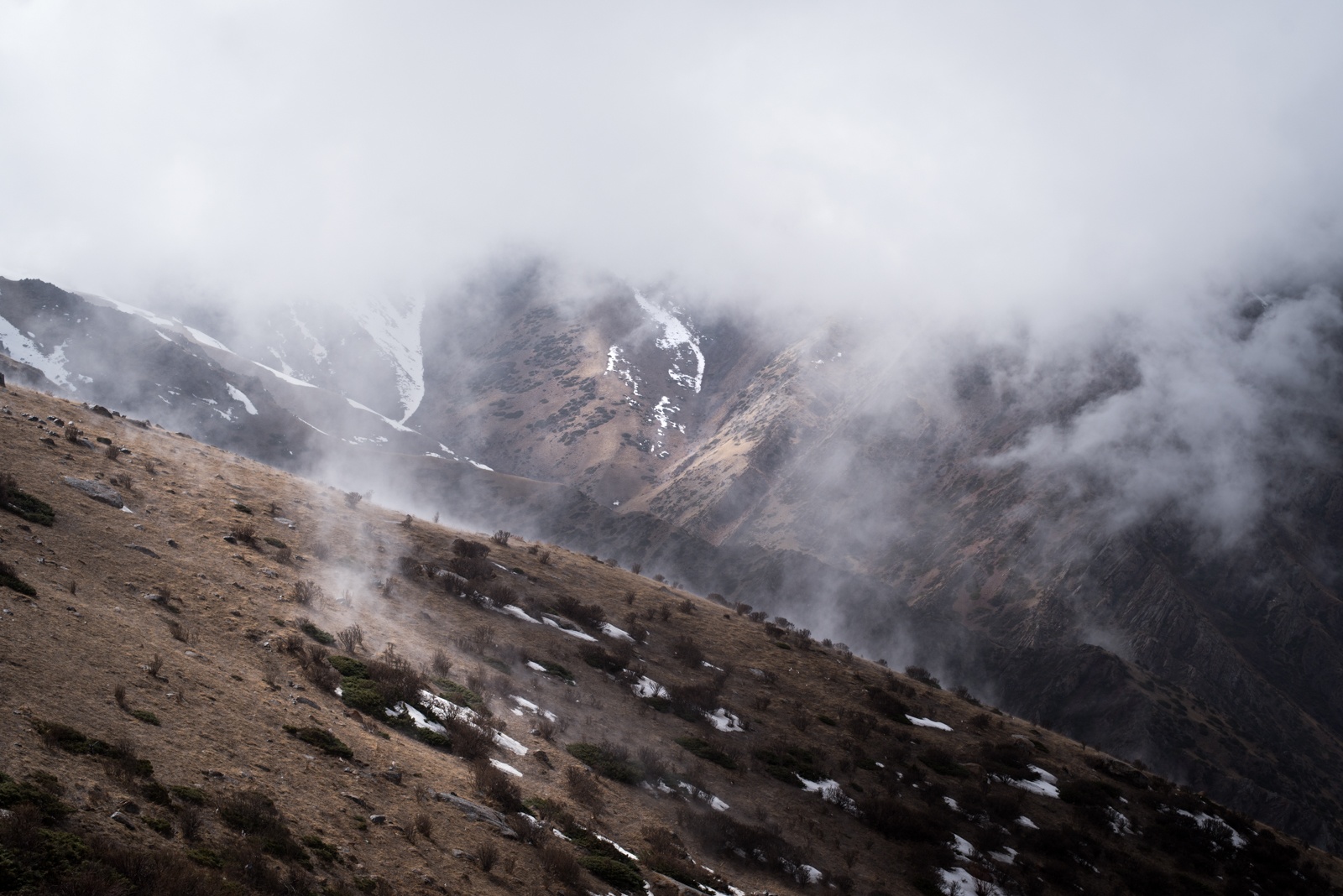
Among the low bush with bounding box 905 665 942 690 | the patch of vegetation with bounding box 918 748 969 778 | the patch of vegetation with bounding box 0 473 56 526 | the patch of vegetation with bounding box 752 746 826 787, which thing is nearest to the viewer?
the patch of vegetation with bounding box 0 473 56 526

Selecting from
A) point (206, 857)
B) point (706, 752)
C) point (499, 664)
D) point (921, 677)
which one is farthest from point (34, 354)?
point (206, 857)

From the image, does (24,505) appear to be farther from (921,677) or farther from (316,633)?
(921,677)

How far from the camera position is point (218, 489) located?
28.1 m

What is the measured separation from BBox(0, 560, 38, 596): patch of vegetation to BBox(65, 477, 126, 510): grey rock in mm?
7075

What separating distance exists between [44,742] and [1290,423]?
7473 inches

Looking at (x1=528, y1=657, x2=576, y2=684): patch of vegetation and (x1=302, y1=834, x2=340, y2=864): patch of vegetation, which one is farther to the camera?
(x1=528, y1=657, x2=576, y2=684): patch of vegetation

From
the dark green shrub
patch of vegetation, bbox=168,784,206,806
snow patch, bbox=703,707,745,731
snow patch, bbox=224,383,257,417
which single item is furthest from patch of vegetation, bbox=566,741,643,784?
snow patch, bbox=224,383,257,417

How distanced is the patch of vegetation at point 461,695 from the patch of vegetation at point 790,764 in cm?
938

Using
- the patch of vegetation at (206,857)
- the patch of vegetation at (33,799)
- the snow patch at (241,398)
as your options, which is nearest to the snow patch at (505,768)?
the patch of vegetation at (206,857)

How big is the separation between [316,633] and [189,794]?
8811mm

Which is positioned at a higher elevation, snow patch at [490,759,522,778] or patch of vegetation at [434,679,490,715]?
patch of vegetation at [434,679,490,715]

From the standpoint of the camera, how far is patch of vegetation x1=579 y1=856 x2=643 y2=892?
15.2m

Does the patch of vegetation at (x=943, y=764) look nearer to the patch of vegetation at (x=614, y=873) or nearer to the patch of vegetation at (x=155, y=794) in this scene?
the patch of vegetation at (x=614, y=873)

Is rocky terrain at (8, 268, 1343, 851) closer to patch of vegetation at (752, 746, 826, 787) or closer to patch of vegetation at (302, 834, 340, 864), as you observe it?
patch of vegetation at (752, 746, 826, 787)
